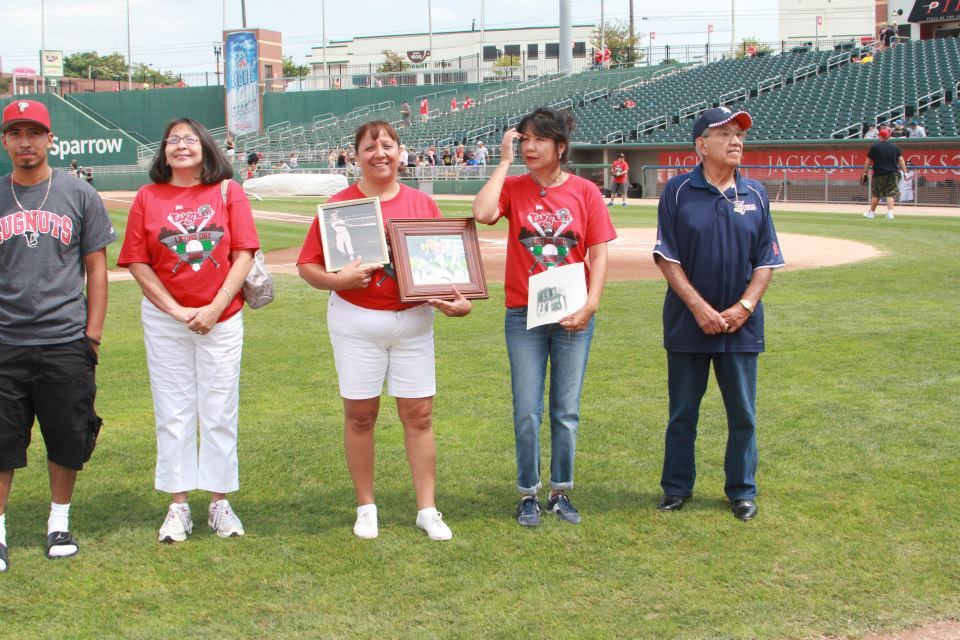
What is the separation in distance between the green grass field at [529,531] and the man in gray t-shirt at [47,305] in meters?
0.48

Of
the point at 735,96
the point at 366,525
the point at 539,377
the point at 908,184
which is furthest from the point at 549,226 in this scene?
the point at 735,96

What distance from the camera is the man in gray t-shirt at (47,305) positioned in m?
4.28

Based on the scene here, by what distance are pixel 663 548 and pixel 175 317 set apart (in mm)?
2376

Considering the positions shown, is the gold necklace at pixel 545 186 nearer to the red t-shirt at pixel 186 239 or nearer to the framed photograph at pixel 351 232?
the framed photograph at pixel 351 232

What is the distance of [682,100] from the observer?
1586 inches

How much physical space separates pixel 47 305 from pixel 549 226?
7.28 ft

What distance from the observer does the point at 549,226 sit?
15.3 ft

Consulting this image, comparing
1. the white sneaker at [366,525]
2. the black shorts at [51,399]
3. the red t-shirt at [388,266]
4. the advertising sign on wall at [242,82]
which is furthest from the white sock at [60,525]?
the advertising sign on wall at [242,82]

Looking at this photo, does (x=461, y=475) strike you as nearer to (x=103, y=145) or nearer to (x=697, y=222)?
(x=697, y=222)

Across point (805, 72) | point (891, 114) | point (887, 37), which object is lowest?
point (891, 114)

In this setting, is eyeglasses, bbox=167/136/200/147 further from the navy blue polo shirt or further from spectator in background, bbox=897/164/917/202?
spectator in background, bbox=897/164/917/202

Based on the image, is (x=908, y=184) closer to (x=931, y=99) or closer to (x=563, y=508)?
(x=931, y=99)

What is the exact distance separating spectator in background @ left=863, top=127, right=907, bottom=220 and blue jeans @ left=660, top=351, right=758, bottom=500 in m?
18.0

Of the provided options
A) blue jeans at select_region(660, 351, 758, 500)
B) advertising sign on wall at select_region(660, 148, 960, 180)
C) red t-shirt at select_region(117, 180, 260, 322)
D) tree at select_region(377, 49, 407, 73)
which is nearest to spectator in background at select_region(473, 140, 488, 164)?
advertising sign on wall at select_region(660, 148, 960, 180)
